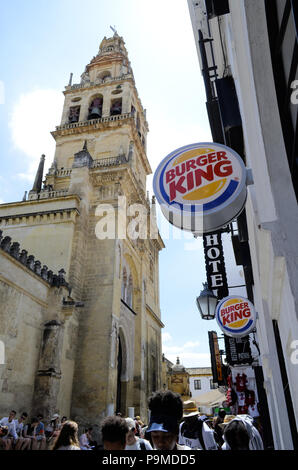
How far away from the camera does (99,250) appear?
18.6 meters

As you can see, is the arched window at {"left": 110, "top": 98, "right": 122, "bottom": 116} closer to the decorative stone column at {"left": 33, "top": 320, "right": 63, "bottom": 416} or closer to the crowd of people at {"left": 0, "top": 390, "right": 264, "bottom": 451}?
the decorative stone column at {"left": 33, "top": 320, "right": 63, "bottom": 416}

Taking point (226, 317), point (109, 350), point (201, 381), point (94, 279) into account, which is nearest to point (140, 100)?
point (94, 279)

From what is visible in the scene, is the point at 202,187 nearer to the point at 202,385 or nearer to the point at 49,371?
the point at 49,371

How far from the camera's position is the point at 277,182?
7.89 feet

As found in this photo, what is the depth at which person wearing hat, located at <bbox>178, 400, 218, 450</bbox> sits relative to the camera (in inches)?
150

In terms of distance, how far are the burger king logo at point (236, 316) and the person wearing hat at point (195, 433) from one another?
2.95 metres

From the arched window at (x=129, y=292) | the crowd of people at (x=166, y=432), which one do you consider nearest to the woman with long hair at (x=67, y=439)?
the crowd of people at (x=166, y=432)

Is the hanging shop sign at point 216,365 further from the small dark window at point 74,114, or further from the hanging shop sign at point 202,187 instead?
the small dark window at point 74,114

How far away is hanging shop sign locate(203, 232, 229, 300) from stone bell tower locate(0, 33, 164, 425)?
7610 millimetres

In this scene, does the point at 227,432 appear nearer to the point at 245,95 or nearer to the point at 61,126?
the point at 245,95

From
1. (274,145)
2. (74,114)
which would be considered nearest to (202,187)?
(274,145)

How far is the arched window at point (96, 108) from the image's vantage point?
90.9 feet

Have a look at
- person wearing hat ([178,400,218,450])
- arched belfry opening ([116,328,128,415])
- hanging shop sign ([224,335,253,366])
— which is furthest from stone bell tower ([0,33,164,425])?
person wearing hat ([178,400,218,450])

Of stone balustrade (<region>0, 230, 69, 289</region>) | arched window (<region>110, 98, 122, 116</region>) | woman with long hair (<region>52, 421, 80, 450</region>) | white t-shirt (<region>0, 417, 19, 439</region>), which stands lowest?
white t-shirt (<region>0, 417, 19, 439</region>)
